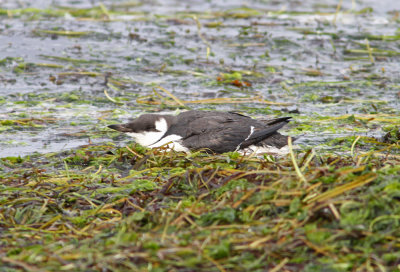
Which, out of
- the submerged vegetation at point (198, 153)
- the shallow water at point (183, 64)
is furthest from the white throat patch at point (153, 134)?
the shallow water at point (183, 64)

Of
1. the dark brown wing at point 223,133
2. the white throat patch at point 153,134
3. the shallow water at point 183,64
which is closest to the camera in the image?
the dark brown wing at point 223,133

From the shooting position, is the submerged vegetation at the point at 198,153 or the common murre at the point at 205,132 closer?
the submerged vegetation at the point at 198,153

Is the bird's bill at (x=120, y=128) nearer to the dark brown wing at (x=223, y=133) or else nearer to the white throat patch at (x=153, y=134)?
the white throat patch at (x=153, y=134)

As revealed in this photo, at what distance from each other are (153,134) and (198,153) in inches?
24.9

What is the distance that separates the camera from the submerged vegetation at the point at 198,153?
359cm

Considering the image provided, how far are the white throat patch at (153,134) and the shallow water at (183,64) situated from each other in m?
0.67

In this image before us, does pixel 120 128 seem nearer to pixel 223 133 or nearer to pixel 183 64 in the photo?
pixel 223 133

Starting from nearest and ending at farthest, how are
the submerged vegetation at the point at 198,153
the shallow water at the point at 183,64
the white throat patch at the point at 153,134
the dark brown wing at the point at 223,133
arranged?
1. the submerged vegetation at the point at 198,153
2. the dark brown wing at the point at 223,133
3. the white throat patch at the point at 153,134
4. the shallow water at the point at 183,64

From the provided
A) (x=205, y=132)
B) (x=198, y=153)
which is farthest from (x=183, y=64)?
(x=198, y=153)

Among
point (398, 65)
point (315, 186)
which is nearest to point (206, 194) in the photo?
point (315, 186)

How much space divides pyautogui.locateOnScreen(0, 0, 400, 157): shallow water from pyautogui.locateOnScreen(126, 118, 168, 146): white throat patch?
26.5 inches

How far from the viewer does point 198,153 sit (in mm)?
6148

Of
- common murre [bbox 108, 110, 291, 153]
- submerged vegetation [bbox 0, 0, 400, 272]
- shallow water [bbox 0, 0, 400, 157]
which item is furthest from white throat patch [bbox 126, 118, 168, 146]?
shallow water [bbox 0, 0, 400, 157]

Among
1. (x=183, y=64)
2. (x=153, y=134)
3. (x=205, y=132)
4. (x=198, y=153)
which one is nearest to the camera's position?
(x=198, y=153)
